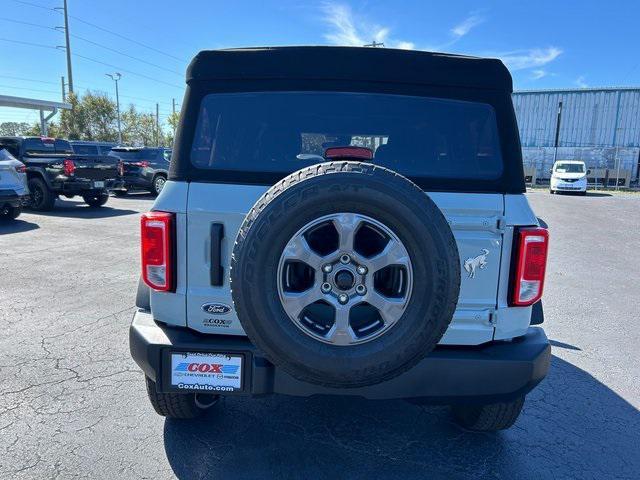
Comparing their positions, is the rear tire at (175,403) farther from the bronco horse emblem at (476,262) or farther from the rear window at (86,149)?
the rear window at (86,149)

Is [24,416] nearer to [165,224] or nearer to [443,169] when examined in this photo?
[165,224]

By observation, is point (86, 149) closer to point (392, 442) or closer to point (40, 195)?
point (40, 195)

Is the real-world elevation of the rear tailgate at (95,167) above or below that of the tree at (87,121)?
below

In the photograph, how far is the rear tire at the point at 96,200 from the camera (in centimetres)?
1295

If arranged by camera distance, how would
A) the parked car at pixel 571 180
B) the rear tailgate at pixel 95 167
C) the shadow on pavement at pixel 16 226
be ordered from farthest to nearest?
the parked car at pixel 571 180
the rear tailgate at pixel 95 167
the shadow on pavement at pixel 16 226

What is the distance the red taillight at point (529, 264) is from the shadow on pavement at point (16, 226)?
394 inches

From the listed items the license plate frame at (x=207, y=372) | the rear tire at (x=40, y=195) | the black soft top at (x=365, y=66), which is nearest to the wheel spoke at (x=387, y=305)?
the license plate frame at (x=207, y=372)

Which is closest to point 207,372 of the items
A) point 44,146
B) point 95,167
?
point 95,167

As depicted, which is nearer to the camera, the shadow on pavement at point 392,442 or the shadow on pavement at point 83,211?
the shadow on pavement at point 392,442

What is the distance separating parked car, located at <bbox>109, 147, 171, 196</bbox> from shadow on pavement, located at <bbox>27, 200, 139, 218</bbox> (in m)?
2.69

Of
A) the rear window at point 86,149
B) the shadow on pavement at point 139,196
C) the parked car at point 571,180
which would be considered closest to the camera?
the shadow on pavement at point 139,196

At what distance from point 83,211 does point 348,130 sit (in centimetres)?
1202

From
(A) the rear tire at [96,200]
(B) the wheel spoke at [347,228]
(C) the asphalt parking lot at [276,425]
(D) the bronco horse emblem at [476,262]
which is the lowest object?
(C) the asphalt parking lot at [276,425]

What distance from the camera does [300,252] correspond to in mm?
1904
